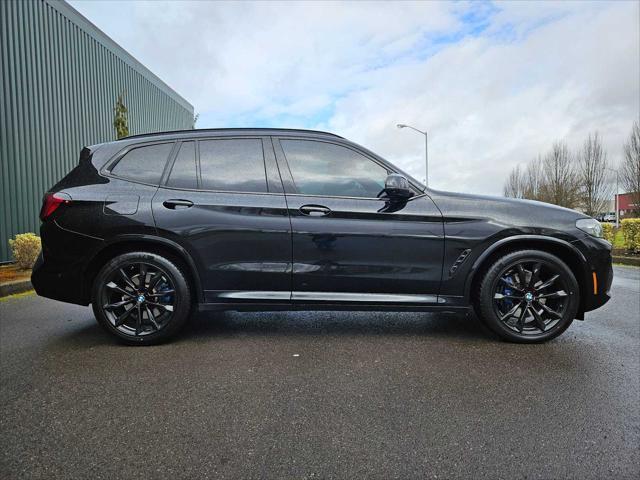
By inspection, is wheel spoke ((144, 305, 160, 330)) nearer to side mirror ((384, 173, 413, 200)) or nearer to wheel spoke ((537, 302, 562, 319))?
side mirror ((384, 173, 413, 200))

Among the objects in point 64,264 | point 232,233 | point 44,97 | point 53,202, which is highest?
point 44,97

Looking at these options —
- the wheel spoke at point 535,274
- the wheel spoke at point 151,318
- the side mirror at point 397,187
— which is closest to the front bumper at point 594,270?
the wheel spoke at point 535,274

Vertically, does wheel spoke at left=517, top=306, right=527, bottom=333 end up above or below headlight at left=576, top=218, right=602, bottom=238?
below

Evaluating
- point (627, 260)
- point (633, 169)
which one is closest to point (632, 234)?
point (627, 260)

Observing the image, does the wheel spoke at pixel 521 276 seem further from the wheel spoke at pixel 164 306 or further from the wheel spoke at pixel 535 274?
the wheel spoke at pixel 164 306

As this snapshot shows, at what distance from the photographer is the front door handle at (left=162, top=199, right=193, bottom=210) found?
10.4ft

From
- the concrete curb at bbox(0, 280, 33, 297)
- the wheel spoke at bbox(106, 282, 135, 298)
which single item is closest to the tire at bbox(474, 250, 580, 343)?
the wheel spoke at bbox(106, 282, 135, 298)

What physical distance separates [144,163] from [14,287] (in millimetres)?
3838

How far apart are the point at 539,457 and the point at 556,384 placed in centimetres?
89

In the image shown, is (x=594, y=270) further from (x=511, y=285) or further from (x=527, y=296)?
(x=511, y=285)

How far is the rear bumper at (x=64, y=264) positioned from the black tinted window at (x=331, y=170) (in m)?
1.70

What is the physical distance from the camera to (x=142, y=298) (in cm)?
315

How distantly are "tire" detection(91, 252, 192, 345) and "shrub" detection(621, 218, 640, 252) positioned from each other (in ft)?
42.0

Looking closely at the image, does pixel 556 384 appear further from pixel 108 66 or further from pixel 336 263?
pixel 108 66
